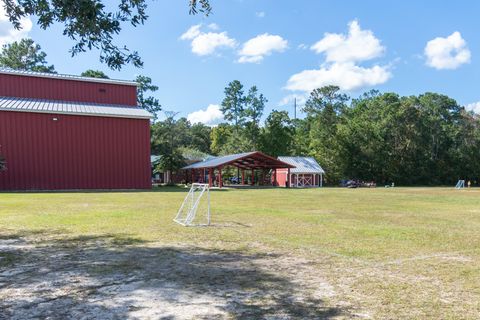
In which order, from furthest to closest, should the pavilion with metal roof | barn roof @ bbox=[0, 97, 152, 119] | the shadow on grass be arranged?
the pavilion with metal roof, barn roof @ bbox=[0, 97, 152, 119], the shadow on grass

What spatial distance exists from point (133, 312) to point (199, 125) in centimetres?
9948

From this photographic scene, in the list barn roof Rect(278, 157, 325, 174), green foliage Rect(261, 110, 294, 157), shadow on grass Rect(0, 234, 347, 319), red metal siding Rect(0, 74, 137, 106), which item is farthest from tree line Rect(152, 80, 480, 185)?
shadow on grass Rect(0, 234, 347, 319)

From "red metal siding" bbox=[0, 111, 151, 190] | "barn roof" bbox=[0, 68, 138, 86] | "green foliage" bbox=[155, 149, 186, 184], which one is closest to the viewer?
"red metal siding" bbox=[0, 111, 151, 190]

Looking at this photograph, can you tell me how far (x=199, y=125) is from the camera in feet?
338

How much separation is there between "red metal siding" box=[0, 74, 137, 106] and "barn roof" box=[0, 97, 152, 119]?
3.01ft

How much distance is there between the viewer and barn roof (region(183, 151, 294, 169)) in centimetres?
4612

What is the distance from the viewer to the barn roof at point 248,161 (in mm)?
46116

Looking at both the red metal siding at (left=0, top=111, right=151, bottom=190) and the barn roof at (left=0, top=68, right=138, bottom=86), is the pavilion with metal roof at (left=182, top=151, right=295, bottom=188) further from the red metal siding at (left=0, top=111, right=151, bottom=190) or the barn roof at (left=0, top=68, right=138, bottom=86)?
the barn roof at (left=0, top=68, right=138, bottom=86)

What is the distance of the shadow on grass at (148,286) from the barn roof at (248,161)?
120 feet

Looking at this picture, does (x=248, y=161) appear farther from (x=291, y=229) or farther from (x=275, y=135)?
(x=291, y=229)

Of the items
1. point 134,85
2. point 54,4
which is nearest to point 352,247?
point 54,4

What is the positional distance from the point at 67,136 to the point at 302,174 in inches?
1209

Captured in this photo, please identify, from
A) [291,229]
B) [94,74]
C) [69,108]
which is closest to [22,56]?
[94,74]

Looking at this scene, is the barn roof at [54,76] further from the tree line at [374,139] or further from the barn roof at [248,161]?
the tree line at [374,139]
